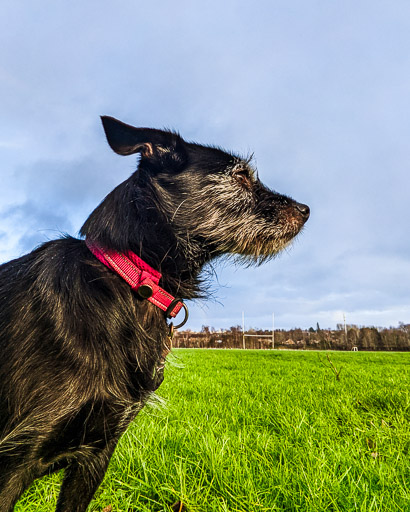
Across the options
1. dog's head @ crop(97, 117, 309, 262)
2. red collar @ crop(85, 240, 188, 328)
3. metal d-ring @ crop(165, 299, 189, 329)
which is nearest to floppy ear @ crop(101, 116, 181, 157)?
dog's head @ crop(97, 117, 309, 262)

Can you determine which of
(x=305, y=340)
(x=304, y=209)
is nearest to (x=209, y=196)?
(x=304, y=209)

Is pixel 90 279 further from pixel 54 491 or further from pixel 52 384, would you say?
pixel 54 491

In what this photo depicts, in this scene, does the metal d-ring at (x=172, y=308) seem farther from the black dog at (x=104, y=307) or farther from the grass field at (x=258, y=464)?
the grass field at (x=258, y=464)

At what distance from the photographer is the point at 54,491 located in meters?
2.99

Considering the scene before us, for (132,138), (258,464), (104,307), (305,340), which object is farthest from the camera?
(305,340)

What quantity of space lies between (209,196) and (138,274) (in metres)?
0.88

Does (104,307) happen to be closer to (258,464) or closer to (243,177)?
(243,177)

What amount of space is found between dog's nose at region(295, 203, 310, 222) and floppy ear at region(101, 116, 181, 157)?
1172 millimetres

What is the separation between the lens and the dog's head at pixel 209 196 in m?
2.68

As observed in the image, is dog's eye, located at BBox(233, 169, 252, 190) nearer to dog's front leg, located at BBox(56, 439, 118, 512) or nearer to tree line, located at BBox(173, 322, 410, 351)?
dog's front leg, located at BBox(56, 439, 118, 512)

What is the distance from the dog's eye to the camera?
313 centimetres

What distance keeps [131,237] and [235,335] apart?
111 feet

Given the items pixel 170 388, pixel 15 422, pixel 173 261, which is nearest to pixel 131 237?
pixel 173 261

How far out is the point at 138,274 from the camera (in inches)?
93.2
